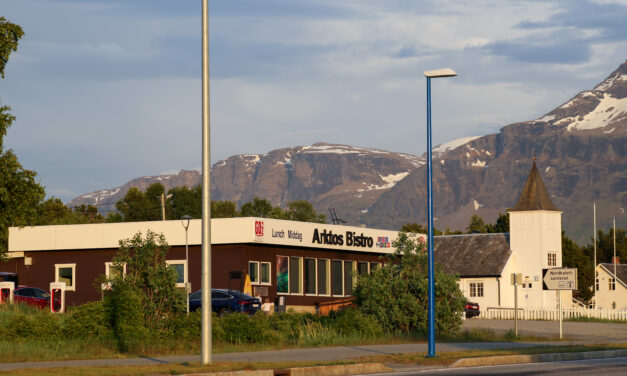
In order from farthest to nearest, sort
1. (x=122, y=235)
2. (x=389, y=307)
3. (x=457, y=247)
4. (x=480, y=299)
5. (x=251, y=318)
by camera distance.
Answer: (x=457, y=247), (x=480, y=299), (x=122, y=235), (x=389, y=307), (x=251, y=318)

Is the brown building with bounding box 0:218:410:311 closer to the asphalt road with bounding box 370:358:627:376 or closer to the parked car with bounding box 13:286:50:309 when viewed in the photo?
the parked car with bounding box 13:286:50:309

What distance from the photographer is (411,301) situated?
34.9 m

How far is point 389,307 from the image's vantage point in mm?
35438

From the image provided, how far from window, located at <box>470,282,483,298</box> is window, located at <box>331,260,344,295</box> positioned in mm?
21049

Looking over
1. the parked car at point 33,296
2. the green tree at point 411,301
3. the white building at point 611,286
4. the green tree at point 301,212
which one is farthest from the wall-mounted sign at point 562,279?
the green tree at point 301,212

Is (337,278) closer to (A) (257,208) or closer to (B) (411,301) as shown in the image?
(B) (411,301)

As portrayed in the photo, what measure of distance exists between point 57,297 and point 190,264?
9862 mm

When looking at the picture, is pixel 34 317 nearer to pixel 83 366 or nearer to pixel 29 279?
pixel 83 366

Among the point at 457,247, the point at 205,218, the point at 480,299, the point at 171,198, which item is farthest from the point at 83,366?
the point at 171,198

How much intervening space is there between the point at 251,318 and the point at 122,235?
25.8 meters

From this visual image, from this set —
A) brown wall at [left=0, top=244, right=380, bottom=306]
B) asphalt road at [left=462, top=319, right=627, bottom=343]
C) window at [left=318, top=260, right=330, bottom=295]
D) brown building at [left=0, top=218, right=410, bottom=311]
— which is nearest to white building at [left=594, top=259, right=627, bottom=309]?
brown building at [left=0, top=218, right=410, bottom=311]

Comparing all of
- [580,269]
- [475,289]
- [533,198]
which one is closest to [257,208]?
[580,269]

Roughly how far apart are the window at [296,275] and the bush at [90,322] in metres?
27.6

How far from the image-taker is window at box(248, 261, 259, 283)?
175ft
